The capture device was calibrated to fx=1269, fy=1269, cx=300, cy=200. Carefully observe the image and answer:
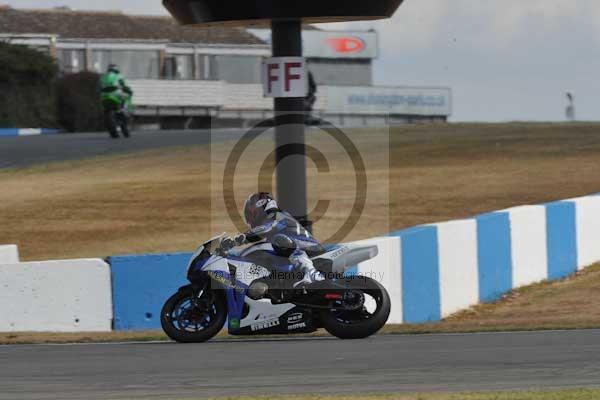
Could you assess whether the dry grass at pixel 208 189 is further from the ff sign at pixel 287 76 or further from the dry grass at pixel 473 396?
the dry grass at pixel 473 396

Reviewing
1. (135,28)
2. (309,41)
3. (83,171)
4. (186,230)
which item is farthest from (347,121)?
(186,230)

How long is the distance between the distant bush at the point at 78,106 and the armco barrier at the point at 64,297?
121 ft

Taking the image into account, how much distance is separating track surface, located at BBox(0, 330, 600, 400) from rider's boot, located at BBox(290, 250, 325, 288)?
513 millimetres

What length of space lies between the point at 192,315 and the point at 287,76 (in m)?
3.09

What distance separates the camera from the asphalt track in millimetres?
28625

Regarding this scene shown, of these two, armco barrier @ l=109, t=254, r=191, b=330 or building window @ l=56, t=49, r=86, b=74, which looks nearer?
armco barrier @ l=109, t=254, r=191, b=330

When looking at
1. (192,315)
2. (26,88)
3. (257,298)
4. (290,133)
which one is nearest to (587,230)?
(290,133)

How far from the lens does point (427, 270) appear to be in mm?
14062

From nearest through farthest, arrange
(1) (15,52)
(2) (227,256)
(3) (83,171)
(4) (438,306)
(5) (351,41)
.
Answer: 1. (2) (227,256)
2. (4) (438,306)
3. (3) (83,171)
4. (1) (15,52)
5. (5) (351,41)

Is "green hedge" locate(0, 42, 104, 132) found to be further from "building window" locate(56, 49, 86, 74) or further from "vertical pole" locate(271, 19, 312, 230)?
"vertical pole" locate(271, 19, 312, 230)

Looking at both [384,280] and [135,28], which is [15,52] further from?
[384,280]

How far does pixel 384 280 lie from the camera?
13.1m

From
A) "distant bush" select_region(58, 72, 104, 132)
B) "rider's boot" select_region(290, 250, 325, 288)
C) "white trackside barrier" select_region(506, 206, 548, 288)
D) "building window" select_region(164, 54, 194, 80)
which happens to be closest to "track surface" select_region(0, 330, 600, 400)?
"rider's boot" select_region(290, 250, 325, 288)

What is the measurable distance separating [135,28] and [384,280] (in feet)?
180
